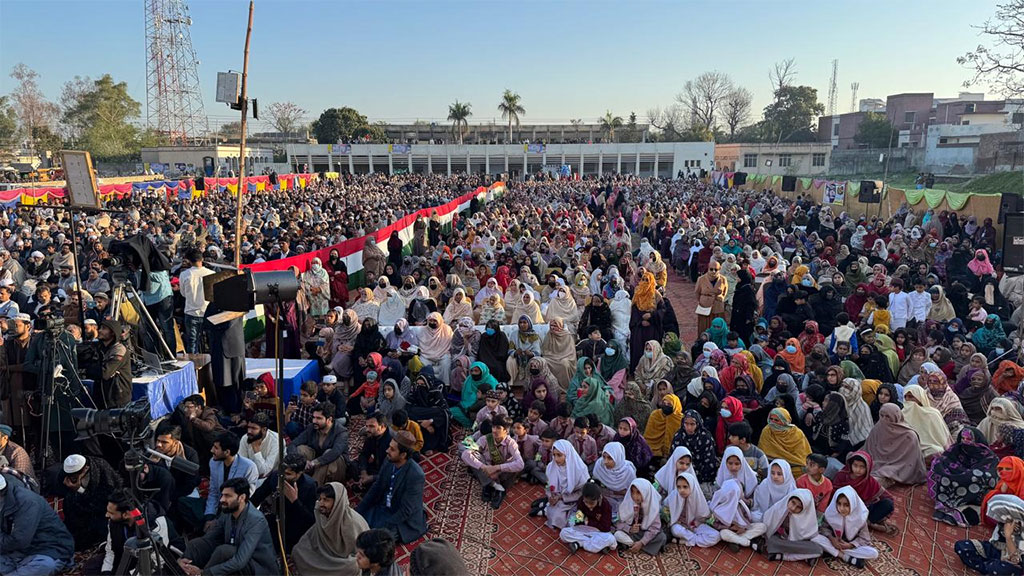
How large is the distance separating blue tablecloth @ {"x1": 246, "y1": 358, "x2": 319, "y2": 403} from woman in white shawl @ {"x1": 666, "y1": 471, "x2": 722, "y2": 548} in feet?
10.8

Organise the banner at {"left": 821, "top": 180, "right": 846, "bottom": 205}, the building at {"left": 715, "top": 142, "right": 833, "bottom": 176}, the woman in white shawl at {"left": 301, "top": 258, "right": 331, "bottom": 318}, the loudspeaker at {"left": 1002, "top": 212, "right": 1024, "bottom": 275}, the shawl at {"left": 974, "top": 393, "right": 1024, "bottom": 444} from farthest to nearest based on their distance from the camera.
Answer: the building at {"left": 715, "top": 142, "right": 833, "bottom": 176} < the banner at {"left": 821, "top": 180, "right": 846, "bottom": 205} < the woman in white shawl at {"left": 301, "top": 258, "right": 331, "bottom": 318} < the loudspeaker at {"left": 1002, "top": 212, "right": 1024, "bottom": 275} < the shawl at {"left": 974, "top": 393, "right": 1024, "bottom": 444}

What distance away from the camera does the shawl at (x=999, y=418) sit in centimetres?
454

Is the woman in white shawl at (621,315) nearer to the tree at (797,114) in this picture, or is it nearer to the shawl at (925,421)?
the shawl at (925,421)

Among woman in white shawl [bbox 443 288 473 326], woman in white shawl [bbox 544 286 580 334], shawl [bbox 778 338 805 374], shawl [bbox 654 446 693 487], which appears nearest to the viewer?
shawl [bbox 654 446 693 487]

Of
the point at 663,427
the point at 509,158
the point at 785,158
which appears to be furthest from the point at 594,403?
the point at 509,158

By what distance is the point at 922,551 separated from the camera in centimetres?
387

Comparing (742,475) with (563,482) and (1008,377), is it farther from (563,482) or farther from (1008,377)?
(1008,377)

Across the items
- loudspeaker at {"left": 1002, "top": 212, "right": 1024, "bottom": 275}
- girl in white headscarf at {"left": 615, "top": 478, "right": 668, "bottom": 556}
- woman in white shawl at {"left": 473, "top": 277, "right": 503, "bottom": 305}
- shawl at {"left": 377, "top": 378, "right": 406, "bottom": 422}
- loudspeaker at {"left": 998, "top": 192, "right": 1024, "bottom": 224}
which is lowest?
girl in white headscarf at {"left": 615, "top": 478, "right": 668, "bottom": 556}

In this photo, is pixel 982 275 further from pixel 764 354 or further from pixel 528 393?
pixel 528 393

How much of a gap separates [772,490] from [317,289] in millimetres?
5820

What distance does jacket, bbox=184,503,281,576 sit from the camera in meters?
3.23

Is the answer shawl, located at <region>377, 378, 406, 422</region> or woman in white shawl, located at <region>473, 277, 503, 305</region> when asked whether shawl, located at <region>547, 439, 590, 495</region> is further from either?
woman in white shawl, located at <region>473, 277, 503, 305</region>

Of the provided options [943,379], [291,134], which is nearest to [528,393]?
[943,379]

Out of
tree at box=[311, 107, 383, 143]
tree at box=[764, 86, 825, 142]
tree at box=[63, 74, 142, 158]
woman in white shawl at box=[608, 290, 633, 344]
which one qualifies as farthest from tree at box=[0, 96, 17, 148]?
tree at box=[764, 86, 825, 142]
